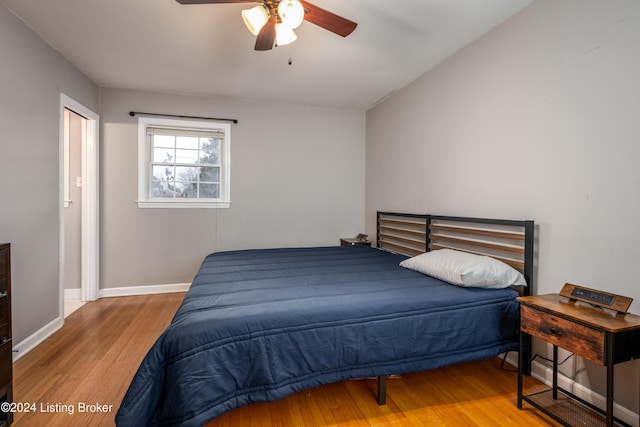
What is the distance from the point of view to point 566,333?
141 cm

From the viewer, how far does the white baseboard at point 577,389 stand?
4.88 feet

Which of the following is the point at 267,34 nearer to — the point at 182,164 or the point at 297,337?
the point at 297,337

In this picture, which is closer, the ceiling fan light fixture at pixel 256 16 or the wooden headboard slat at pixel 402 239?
the ceiling fan light fixture at pixel 256 16

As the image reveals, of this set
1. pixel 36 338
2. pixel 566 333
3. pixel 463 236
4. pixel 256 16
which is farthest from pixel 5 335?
pixel 463 236

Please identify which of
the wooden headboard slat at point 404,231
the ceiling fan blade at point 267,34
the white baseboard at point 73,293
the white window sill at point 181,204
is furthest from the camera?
the white window sill at point 181,204

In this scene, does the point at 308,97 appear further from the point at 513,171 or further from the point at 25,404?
the point at 25,404

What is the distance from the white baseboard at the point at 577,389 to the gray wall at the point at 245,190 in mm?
2670

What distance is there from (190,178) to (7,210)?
1.86 metres

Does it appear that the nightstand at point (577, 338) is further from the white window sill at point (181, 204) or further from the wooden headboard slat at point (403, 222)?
the white window sill at point (181, 204)

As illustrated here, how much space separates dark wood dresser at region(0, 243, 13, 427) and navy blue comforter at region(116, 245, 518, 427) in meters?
0.90

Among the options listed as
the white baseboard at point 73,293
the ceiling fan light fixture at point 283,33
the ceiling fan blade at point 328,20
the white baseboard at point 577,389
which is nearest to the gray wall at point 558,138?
the white baseboard at point 577,389

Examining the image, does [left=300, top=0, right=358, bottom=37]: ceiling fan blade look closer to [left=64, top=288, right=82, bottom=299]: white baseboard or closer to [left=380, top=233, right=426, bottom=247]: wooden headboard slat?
[left=380, top=233, right=426, bottom=247]: wooden headboard slat

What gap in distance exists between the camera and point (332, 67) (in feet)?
9.59

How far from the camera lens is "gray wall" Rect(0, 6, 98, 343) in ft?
6.85
